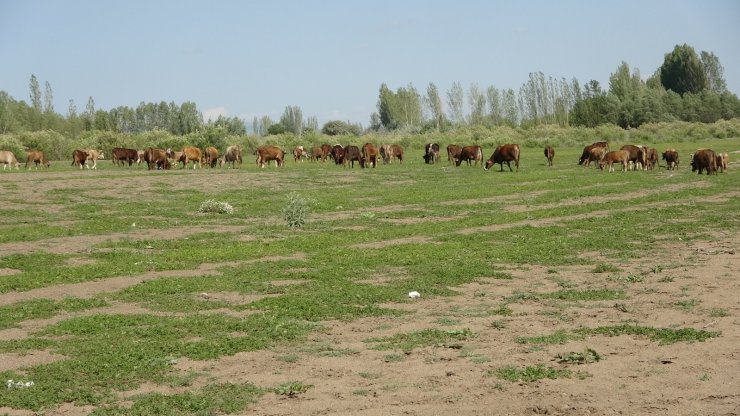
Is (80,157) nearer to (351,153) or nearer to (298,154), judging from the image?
(351,153)

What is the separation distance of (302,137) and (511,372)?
84.5 meters

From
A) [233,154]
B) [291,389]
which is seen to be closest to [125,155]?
[233,154]

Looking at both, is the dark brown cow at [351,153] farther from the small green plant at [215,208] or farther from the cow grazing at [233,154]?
the small green plant at [215,208]

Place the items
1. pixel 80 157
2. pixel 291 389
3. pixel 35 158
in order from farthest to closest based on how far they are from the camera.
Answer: pixel 35 158 → pixel 80 157 → pixel 291 389

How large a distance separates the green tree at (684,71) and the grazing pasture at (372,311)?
3765 inches

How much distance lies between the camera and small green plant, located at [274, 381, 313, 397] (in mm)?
Answer: 8109

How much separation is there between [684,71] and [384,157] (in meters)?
72.1

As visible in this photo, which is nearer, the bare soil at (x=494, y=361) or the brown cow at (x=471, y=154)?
the bare soil at (x=494, y=361)

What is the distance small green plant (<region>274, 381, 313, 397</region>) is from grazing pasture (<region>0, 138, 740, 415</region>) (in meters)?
0.02

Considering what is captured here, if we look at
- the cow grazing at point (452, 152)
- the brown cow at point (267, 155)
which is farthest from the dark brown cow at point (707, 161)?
the brown cow at point (267, 155)

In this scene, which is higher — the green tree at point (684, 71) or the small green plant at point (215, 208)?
the green tree at point (684, 71)

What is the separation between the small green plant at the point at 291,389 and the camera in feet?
26.6

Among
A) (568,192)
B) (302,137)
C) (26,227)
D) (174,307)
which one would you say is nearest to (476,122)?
(302,137)

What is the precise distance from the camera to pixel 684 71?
114312 millimetres
